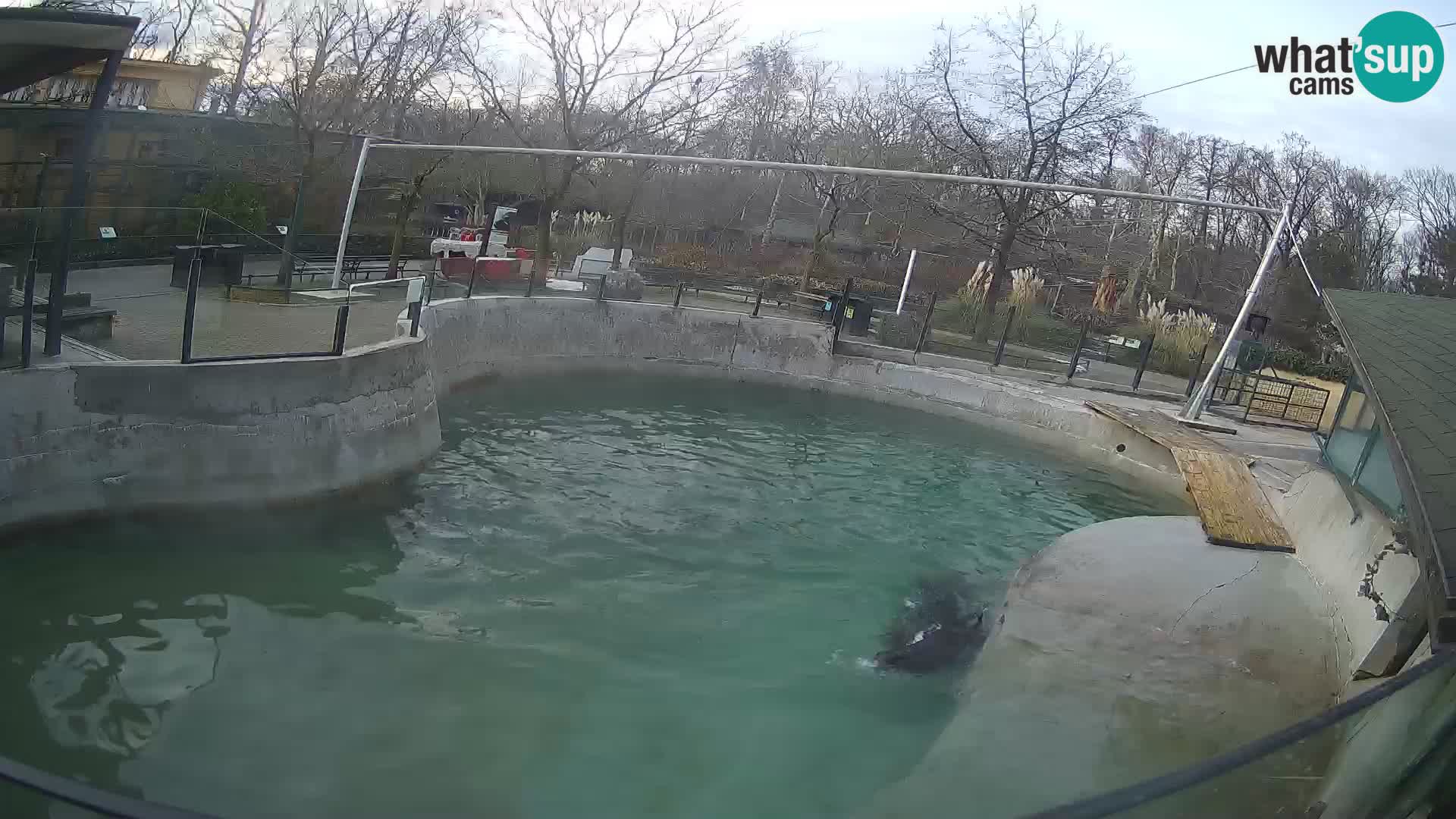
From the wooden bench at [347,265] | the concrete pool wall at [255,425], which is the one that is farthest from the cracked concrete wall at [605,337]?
the wooden bench at [347,265]

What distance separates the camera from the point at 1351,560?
719 cm

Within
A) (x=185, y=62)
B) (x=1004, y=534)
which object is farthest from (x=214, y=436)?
(x=185, y=62)

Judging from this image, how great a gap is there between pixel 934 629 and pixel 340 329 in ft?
22.7

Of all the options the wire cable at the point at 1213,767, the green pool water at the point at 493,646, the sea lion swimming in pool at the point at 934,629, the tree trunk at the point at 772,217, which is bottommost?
the green pool water at the point at 493,646

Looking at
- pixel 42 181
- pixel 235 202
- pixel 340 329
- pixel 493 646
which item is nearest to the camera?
pixel 493 646

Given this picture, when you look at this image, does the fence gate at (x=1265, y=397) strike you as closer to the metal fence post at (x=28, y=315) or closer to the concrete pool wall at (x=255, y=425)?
the concrete pool wall at (x=255, y=425)

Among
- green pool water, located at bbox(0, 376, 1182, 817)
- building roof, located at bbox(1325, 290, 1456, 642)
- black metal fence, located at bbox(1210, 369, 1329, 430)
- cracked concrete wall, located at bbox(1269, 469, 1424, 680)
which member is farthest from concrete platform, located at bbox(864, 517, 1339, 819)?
black metal fence, located at bbox(1210, 369, 1329, 430)

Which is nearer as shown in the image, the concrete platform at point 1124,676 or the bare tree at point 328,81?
the concrete platform at point 1124,676

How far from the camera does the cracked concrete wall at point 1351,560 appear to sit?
6.11 meters

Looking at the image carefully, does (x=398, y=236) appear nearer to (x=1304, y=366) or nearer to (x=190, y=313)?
(x=190, y=313)

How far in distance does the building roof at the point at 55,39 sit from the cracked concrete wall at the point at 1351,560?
415 inches

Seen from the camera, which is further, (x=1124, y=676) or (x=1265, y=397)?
(x=1265, y=397)

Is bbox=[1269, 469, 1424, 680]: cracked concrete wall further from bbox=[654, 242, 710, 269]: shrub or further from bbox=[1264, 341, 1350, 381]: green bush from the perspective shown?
bbox=[654, 242, 710, 269]: shrub

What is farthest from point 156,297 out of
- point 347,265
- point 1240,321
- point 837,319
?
point 1240,321
